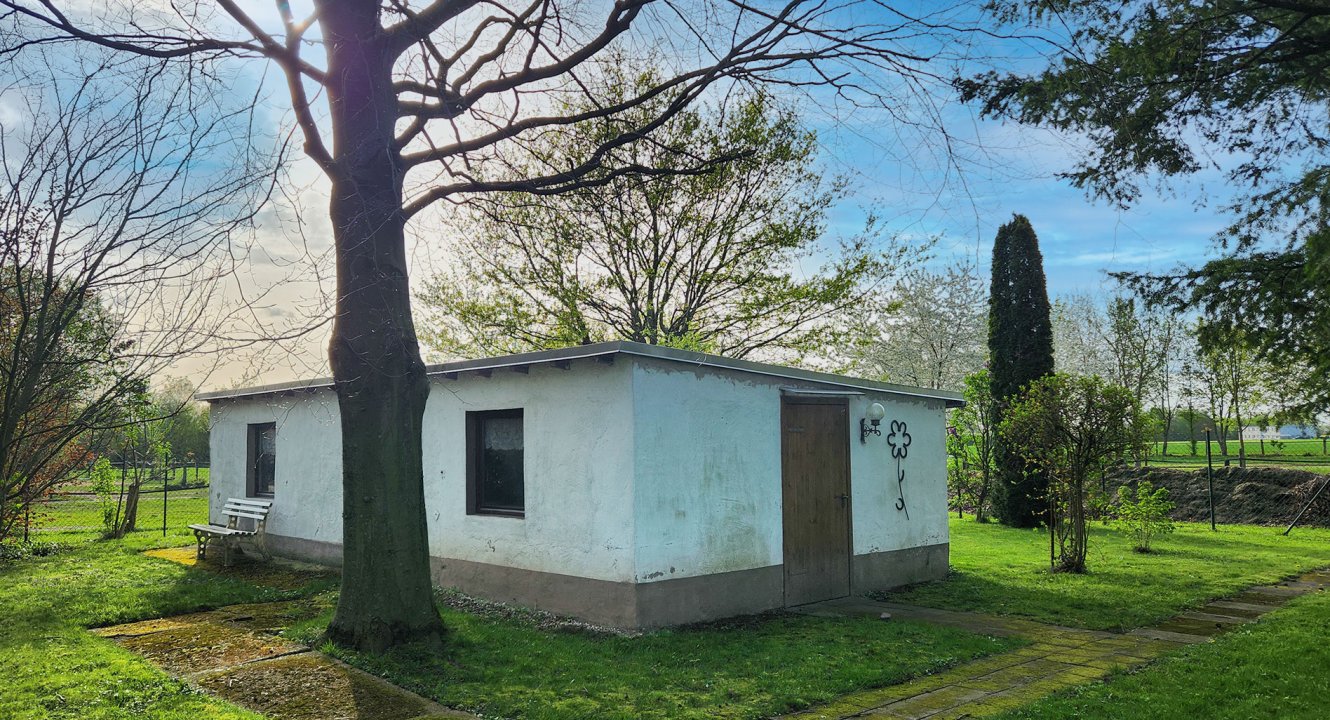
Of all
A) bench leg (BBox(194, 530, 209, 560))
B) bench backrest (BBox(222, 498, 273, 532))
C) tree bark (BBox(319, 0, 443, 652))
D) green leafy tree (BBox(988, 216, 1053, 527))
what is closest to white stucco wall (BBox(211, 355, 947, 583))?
tree bark (BBox(319, 0, 443, 652))

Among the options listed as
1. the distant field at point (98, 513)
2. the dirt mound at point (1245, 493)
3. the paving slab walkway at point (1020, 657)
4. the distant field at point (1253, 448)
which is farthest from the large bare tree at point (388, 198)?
the distant field at point (1253, 448)

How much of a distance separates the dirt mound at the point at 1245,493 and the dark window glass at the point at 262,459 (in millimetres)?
19767

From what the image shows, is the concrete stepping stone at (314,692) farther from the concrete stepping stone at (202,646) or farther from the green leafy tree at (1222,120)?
the green leafy tree at (1222,120)

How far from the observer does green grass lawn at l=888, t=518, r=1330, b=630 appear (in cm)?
897

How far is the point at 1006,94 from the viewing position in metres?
6.31

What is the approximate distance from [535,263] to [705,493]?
11.7 meters

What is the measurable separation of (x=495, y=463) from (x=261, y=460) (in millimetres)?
6431

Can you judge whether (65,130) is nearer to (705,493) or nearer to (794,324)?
(705,493)

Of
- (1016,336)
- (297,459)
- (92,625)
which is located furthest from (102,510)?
(1016,336)

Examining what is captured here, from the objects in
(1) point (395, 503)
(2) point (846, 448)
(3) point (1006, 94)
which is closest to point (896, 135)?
(3) point (1006, 94)

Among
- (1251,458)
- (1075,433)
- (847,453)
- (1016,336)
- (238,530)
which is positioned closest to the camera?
(847,453)

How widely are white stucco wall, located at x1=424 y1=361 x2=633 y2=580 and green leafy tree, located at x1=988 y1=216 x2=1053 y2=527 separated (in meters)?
13.4

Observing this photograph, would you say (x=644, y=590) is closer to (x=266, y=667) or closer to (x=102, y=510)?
(x=266, y=667)

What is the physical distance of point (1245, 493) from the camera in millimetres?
20266
